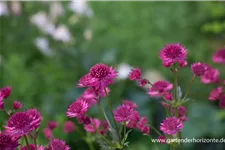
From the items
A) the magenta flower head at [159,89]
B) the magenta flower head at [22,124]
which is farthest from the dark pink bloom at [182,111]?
the magenta flower head at [22,124]

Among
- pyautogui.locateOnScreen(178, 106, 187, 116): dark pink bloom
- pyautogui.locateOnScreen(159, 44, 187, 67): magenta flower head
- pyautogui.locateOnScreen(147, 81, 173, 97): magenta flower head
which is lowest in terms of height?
pyautogui.locateOnScreen(178, 106, 187, 116): dark pink bloom

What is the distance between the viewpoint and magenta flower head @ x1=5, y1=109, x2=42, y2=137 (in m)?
0.69

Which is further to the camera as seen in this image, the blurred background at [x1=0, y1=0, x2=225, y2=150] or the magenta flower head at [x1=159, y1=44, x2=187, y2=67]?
the blurred background at [x1=0, y1=0, x2=225, y2=150]

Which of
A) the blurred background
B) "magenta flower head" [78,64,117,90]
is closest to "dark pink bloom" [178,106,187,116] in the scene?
"magenta flower head" [78,64,117,90]

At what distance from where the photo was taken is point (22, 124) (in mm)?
688

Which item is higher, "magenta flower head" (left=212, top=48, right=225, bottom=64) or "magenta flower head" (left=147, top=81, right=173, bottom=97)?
"magenta flower head" (left=212, top=48, right=225, bottom=64)

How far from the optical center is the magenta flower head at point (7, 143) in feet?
2.29

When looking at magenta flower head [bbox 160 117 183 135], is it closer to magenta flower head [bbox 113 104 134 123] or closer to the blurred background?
magenta flower head [bbox 113 104 134 123]

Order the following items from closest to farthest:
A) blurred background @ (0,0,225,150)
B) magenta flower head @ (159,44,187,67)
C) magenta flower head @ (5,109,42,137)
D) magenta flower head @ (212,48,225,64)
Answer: magenta flower head @ (5,109,42,137) → magenta flower head @ (159,44,187,67) → magenta flower head @ (212,48,225,64) → blurred background @ (0,0,225,150)

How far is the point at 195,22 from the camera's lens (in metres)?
3.71

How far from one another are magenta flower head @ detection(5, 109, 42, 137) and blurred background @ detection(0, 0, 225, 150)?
1.24 metres

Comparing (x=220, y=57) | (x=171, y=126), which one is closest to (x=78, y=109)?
(x=171, y=126)

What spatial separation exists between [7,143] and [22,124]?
0.05 m

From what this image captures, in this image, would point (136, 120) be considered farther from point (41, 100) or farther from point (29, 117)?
point (41, 100)
